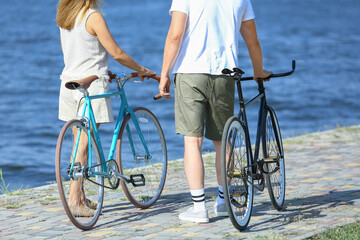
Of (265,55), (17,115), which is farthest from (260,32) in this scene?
(17,115)

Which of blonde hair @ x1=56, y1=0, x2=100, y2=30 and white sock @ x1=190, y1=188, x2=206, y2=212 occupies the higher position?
blonde hair @ x1=56, y1=0, x2=100, y2=30

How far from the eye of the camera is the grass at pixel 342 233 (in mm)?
4914

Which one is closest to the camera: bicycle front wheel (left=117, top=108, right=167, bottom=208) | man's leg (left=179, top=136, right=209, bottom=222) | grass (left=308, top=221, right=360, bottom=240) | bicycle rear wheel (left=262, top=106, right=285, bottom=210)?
grass (left=308, top=221, right=360, bottom=240)

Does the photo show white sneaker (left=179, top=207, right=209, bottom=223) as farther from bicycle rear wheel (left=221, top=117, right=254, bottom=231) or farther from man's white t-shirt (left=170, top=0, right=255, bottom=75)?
man's white t-shirt (left=170, top=0, right=255, bottom=75)

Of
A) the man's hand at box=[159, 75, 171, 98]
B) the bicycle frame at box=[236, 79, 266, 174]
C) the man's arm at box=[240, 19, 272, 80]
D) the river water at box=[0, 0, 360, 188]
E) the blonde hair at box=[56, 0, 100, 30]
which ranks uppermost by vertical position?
the blonde hair at box=[56, 0, 100, 30]

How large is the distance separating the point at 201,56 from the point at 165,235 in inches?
50.8

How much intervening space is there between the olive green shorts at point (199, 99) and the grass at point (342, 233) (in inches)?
43.8

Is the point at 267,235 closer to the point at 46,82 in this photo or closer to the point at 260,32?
the point at 46,82

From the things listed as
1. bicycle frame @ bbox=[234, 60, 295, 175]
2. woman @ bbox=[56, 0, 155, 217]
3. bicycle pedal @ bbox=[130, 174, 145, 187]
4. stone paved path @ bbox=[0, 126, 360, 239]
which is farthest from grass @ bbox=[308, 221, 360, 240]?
woman @ bbox=[56, 0, 155, 217]

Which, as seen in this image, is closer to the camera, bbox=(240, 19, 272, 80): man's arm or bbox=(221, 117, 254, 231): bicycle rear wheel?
bbox=(221, 117, 254, 231): bicycle rear wheel

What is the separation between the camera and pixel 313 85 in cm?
2045

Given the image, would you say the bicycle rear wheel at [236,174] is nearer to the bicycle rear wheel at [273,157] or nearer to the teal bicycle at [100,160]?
the bicycle rear wheel at [273,157]

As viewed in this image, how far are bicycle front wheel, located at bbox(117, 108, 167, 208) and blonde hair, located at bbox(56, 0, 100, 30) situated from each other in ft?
2.95

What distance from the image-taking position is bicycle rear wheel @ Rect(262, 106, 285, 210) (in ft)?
19.0
